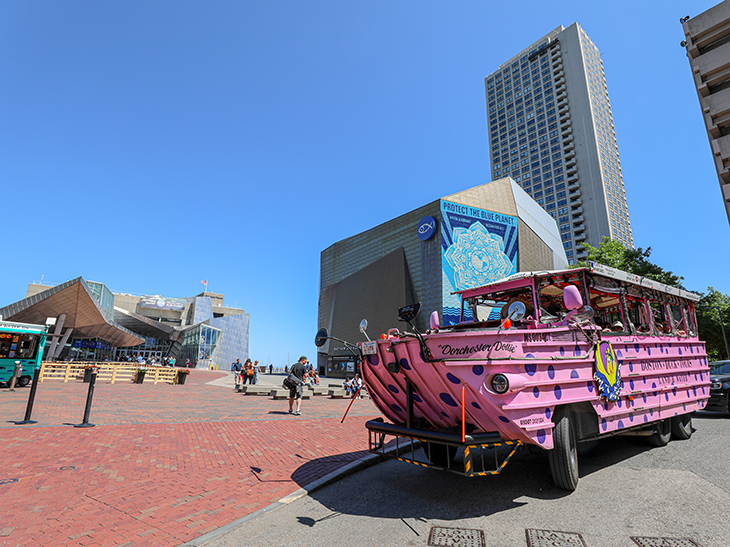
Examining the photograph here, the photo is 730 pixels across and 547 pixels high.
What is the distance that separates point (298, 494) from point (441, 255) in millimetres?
41130

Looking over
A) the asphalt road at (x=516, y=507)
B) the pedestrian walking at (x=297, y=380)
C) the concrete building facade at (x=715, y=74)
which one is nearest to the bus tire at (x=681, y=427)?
the asphalt road at (x=516, y=507)

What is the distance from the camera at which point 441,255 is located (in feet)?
146

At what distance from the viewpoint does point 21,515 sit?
12.3 ft

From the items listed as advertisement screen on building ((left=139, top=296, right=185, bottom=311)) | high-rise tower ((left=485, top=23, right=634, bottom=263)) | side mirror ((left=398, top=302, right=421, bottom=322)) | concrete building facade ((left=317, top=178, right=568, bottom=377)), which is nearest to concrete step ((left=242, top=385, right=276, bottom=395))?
side mirror ((left=398, top=302, right=421, bottom=322))

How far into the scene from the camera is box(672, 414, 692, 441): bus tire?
23.0 ft

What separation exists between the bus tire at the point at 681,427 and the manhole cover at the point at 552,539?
199 inches

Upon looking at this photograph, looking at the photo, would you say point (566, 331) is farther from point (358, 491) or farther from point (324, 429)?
point (324, 429)

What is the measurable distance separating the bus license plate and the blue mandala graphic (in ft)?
133

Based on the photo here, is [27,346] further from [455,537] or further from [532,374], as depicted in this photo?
[532,374]

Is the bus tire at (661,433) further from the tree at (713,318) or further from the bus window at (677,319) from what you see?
the tree at (713,318)

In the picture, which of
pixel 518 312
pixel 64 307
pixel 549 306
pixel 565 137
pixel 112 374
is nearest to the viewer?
pixel 518 312

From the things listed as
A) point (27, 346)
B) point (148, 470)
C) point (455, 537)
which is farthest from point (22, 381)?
point (455, 537)

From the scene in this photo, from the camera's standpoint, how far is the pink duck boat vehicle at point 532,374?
12.6ft

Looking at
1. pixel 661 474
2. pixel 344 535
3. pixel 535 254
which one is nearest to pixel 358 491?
pixel 344 535
